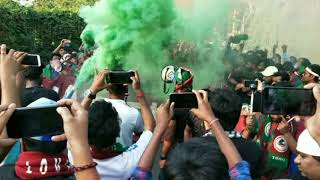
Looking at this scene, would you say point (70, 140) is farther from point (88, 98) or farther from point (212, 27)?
point (212, 27)

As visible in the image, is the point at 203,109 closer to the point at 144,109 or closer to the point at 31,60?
the point at 144,109

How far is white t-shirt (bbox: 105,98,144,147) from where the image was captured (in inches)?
156

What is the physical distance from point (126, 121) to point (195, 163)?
2.05 meters

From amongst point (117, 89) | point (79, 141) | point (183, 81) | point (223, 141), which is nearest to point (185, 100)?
point (223, 141)

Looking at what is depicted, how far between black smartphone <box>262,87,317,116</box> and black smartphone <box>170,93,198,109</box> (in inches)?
17.1

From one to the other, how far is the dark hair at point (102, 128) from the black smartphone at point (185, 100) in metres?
0.35

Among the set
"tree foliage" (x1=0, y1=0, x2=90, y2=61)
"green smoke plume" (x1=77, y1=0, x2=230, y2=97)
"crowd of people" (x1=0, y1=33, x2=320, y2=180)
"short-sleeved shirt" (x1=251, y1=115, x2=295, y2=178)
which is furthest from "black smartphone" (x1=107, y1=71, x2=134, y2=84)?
"tree foliage" (x1=0, y1=0, x2=90, y2=61)

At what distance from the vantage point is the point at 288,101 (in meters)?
2.97

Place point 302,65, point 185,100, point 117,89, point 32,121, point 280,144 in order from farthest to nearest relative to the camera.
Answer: point 302,65 → point 280,144 → point 117,89 → point 185,100 → point 32,121

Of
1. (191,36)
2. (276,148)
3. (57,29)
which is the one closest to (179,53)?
(191,36)

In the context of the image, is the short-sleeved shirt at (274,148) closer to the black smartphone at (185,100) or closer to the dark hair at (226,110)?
the dark hair at (226,110)

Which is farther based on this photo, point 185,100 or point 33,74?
point 33,74

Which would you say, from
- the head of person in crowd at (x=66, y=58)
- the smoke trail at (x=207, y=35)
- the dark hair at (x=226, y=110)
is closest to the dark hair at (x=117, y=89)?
the dark hair at (x=226, y=110)

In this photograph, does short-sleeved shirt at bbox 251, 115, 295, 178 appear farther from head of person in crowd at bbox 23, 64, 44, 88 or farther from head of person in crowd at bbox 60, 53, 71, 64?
head of person in crowd at bbox 60, 53, 71, 64
